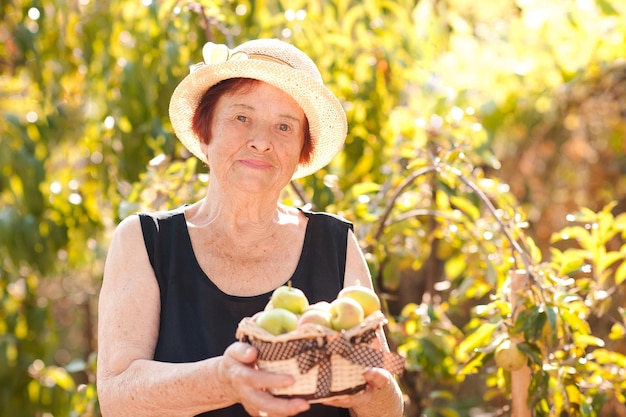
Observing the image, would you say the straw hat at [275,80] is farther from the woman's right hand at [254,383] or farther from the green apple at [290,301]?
the woman's right hand at [254,383]

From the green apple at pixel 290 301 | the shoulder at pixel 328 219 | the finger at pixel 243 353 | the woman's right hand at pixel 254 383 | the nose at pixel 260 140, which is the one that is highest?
the nose at pixel 260 140

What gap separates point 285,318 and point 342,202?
1577 mm

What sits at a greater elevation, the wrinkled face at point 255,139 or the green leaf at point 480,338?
the wrinkled face at point 255,139

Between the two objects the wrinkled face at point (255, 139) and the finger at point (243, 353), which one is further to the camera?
the wrinkled face at point (255, 139)

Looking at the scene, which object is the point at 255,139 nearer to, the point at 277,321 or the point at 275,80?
the point at 275,80

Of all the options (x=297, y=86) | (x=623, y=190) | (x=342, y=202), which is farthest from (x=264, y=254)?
(x=623, y=190)

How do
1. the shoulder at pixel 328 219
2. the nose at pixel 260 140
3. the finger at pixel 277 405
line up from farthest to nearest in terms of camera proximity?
the shoulder at pixel 328 219
the nose at pixel 260 140
the finger at pixel 277 405

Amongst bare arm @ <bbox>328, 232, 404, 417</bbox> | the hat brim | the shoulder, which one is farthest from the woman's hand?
the hat brim

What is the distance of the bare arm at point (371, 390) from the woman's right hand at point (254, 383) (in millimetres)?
147

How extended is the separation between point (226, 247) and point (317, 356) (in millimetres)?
666

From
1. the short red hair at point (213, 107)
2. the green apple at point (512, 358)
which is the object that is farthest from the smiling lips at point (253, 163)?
the green apple at point (512, 358)

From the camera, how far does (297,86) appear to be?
2.31 m

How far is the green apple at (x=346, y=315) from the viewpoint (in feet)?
5.98

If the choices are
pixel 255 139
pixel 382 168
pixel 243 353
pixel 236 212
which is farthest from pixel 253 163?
pixel 382 168
